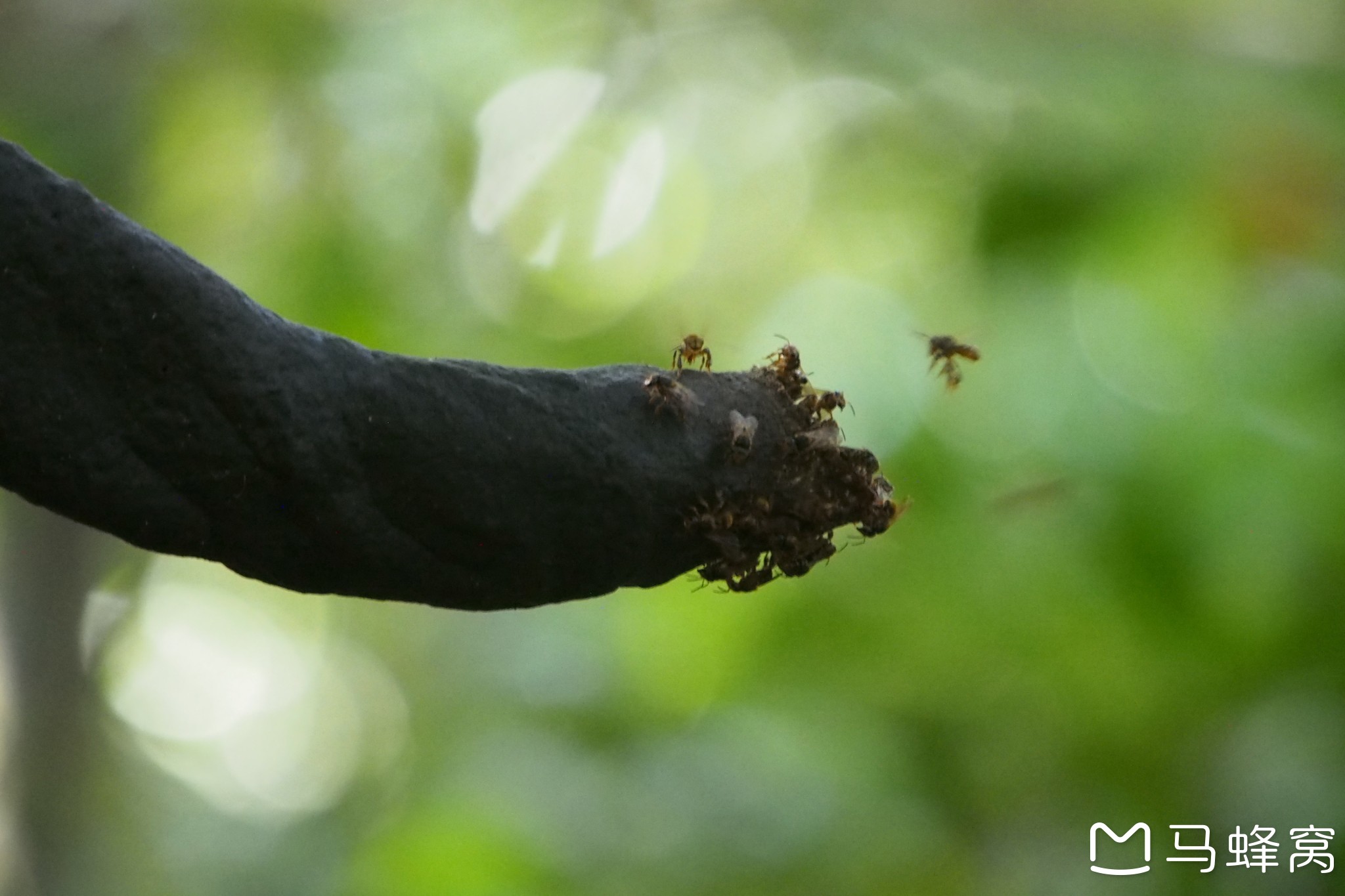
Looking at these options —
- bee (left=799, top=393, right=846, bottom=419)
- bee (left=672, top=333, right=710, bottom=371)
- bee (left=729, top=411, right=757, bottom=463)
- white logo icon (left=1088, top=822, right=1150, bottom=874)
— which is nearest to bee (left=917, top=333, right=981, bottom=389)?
bee (left=672, top=333, right=710, bottom=371)

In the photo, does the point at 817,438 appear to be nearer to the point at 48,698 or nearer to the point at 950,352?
the point at 950,352

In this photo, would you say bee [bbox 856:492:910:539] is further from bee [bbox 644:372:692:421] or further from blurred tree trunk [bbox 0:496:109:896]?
blurred tree trunk [bbox 0:496:109:896]

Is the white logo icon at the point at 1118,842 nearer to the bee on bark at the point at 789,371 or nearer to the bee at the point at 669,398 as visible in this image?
the bee on bark at the point at 789,371

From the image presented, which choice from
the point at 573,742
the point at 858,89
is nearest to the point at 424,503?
the point at 858,89

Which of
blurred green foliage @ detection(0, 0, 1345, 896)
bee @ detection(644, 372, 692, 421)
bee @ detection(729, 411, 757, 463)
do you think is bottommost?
bee @ detection(729, 411, 757, 463)

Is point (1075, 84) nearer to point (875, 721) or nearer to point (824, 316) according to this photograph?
point (824, 316)
